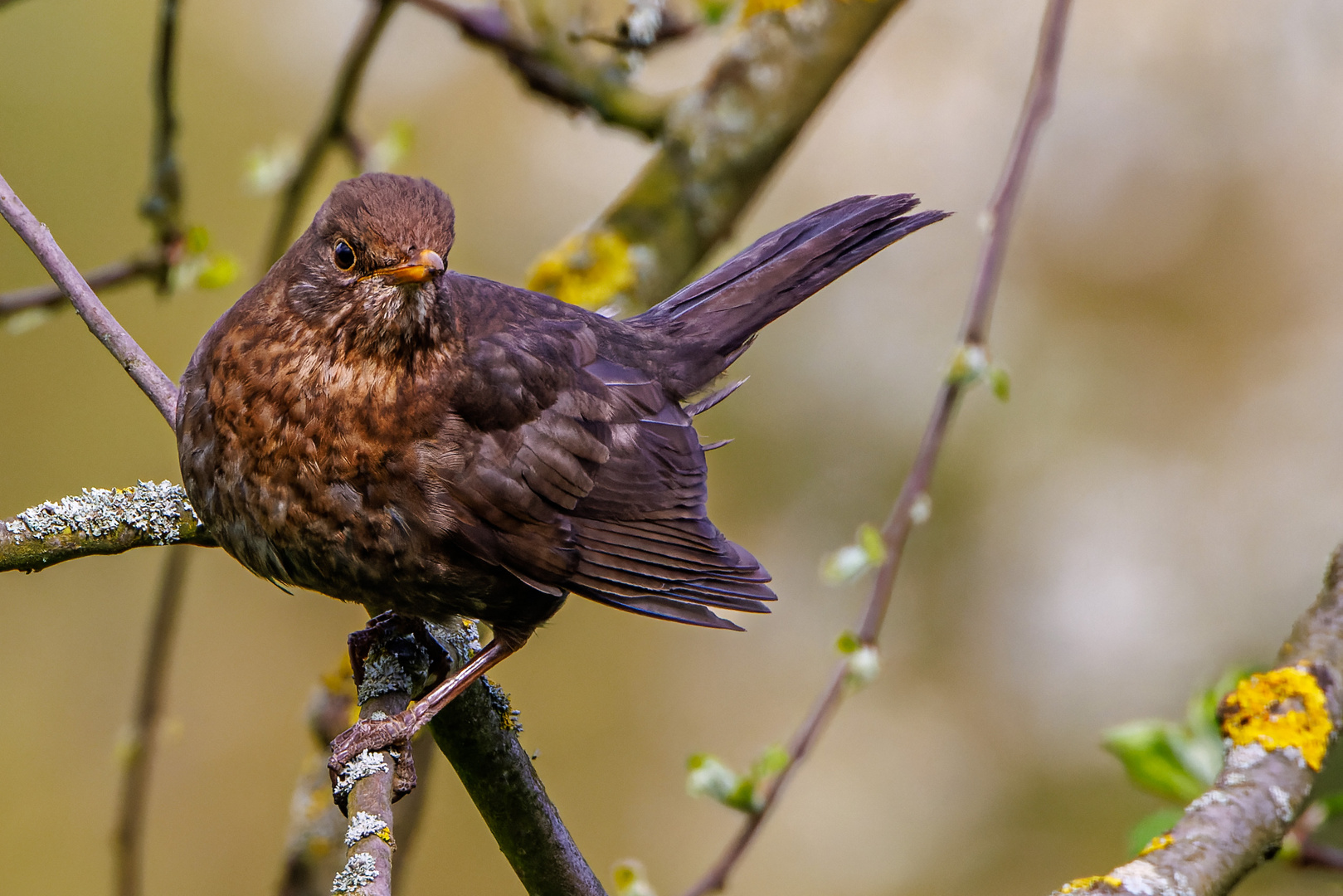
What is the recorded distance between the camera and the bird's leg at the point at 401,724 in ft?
7.20

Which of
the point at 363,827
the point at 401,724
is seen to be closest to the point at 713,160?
the point at 401,724

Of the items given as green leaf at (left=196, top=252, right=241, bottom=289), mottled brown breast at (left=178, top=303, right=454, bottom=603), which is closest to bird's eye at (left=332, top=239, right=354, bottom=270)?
mottled brown breast at (left=178, top=303, right=454, bottom=603)

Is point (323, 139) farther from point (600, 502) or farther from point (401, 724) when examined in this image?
point (401, 724)

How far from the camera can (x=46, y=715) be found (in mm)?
5102

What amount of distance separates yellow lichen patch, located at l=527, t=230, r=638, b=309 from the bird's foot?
1.71 meters

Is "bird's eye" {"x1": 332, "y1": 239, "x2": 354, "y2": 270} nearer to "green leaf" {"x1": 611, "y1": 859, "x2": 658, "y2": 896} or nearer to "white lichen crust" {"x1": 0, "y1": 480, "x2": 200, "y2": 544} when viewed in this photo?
"white lichen crust" {"x1": 0, "y1": 480, "x2": 200, "y2": 544}

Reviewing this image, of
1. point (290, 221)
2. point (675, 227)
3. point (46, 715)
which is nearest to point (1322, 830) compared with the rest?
point (675, 227)

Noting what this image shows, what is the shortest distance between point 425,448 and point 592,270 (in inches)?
57.2

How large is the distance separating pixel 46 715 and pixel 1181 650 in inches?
191

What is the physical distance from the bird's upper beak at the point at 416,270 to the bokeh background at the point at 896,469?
9.44ft

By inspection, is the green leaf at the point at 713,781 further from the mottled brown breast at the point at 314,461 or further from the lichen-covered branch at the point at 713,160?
the lichen-covered branch at the point at 713,160

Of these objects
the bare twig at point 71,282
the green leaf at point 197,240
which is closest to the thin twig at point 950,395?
the bare twig at point 71,282

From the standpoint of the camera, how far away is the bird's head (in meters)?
2.27

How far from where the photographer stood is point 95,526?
212cm
